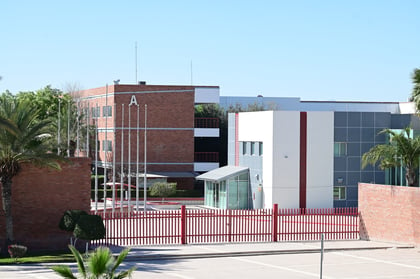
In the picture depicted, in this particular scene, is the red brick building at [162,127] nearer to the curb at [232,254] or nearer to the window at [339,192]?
the window at [339,192]

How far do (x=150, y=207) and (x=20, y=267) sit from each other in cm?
3380

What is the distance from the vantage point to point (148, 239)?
39.5m

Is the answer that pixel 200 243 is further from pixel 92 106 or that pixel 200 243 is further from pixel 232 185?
pixel 92 106

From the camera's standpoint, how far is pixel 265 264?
31406 mm

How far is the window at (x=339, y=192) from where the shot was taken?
195 feet

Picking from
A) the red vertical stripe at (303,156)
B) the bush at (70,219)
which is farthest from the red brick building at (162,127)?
the bush at (70,219)

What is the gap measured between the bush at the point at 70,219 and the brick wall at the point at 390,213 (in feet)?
48.3

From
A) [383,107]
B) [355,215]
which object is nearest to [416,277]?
[355,215]

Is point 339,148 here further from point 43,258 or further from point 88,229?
point 43,258

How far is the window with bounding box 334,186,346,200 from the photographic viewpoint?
59.4 m

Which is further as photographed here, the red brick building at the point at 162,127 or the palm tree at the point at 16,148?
the red brick building at the point at 162,127

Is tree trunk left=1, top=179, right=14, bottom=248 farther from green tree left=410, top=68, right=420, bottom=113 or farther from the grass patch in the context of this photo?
green tree left=410, top=68, right=420, bottom=113

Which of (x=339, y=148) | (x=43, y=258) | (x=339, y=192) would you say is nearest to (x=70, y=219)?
(x=43, y=258)

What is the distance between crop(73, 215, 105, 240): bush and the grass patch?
0.96 m
